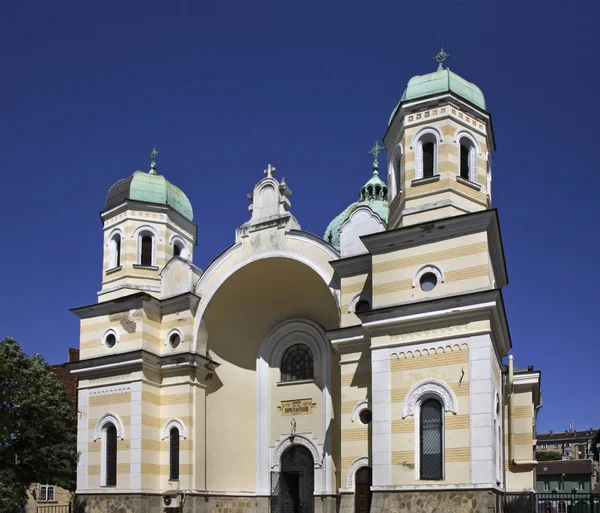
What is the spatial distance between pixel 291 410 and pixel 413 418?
924 cm

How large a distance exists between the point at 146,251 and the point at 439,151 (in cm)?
1354

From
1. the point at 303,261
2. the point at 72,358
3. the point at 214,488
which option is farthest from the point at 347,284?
the point at 72,358

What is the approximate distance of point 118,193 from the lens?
3114 centimetres

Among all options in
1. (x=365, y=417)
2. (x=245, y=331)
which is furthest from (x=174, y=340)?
(x=365, y=417)

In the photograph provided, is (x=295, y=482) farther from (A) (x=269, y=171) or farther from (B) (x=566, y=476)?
(B) (x=566, y=476)

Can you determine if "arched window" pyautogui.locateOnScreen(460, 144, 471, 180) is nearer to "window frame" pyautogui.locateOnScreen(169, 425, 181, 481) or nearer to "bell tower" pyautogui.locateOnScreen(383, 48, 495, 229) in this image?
"bell tower" pyautogui.locateOnScreen(383, 48, 495, 229)

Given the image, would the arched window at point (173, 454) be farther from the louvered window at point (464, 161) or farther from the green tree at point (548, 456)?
the green tree at point (548, 456)

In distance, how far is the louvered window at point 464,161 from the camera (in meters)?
23.4

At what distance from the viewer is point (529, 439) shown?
24516mm

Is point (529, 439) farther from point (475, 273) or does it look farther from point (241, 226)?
point (241, 226)

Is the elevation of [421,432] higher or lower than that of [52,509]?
higher

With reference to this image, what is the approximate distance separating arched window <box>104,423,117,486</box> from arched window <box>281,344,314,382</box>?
672 cm

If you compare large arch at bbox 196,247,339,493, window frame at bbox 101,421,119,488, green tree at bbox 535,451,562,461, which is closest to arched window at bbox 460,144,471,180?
large arch at bbox 196,247,339,493

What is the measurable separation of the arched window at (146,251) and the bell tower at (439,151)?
36.5 ft
